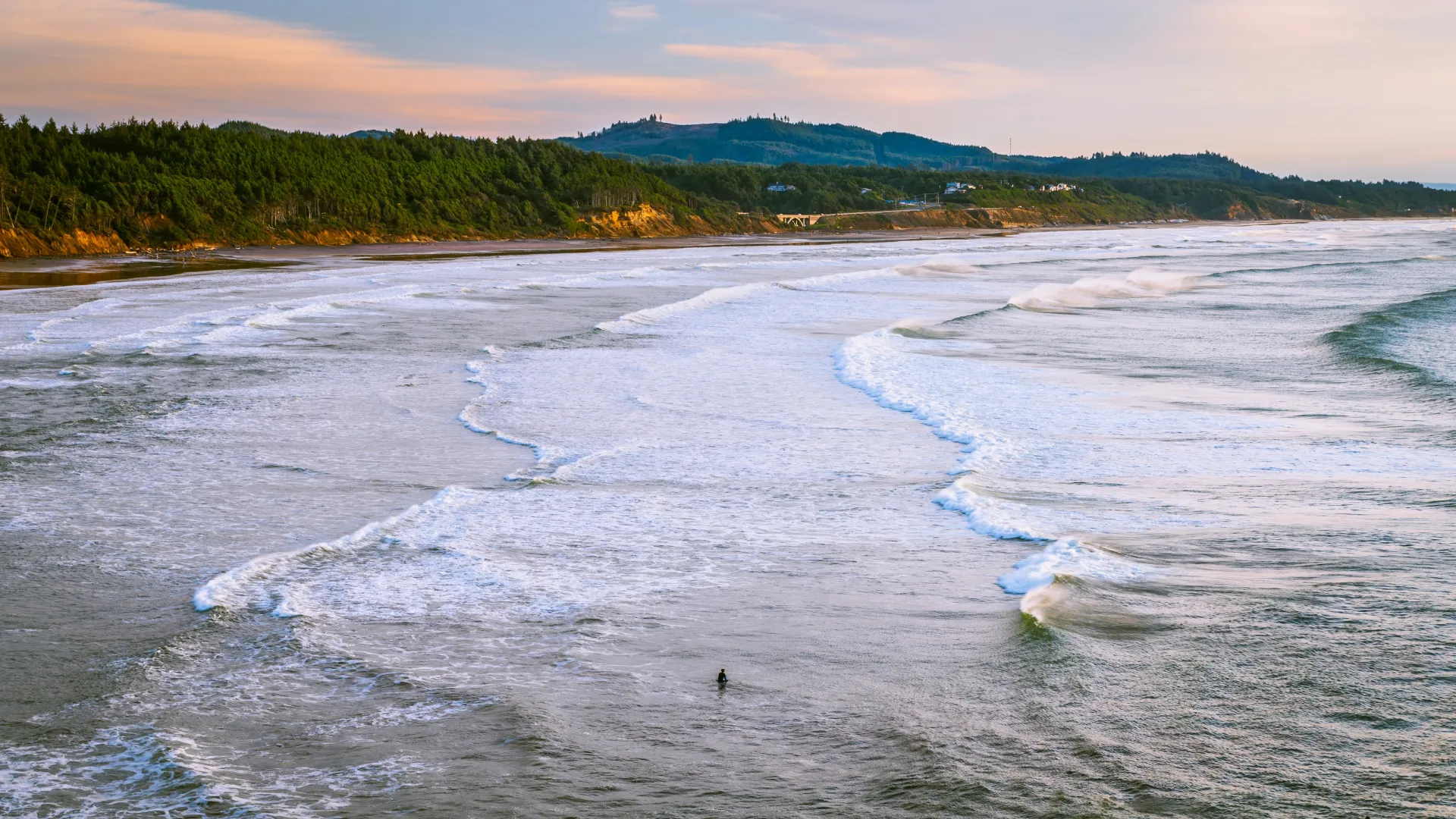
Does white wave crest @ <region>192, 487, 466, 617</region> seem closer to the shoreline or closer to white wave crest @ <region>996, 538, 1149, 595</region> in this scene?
white wave crest @ <region>996, 538, 1149, 595</region>

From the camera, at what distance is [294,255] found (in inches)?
2475

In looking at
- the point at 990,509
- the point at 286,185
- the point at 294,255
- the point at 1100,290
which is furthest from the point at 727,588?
the point at 286,185

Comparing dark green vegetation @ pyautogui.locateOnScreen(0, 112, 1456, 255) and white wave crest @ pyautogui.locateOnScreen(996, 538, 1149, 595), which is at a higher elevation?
dark green vegetation @ pyautogui.locateOnScreen(0, 112, 1456, 255)

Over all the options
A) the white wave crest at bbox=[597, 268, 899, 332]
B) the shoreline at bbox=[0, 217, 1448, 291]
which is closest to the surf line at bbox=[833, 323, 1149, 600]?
the white wave crest at bbox=[597, 268, 899, 332]

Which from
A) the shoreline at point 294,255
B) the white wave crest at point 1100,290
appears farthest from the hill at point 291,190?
the white wave crest at point 1100,290

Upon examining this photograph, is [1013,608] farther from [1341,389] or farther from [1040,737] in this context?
[1341,389]

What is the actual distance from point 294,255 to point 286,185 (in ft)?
61.3

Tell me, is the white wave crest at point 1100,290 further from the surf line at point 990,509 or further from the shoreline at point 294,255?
the shoreline at point 294,255

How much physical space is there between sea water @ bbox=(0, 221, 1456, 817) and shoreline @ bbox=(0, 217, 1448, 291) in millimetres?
27548

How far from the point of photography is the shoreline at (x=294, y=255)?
44531mm

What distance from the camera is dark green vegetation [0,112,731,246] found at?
6450 centimetres

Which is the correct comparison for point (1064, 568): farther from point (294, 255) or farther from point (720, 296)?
point (294, 255)

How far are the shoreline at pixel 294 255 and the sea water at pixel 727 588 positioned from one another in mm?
27548

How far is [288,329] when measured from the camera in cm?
2503
